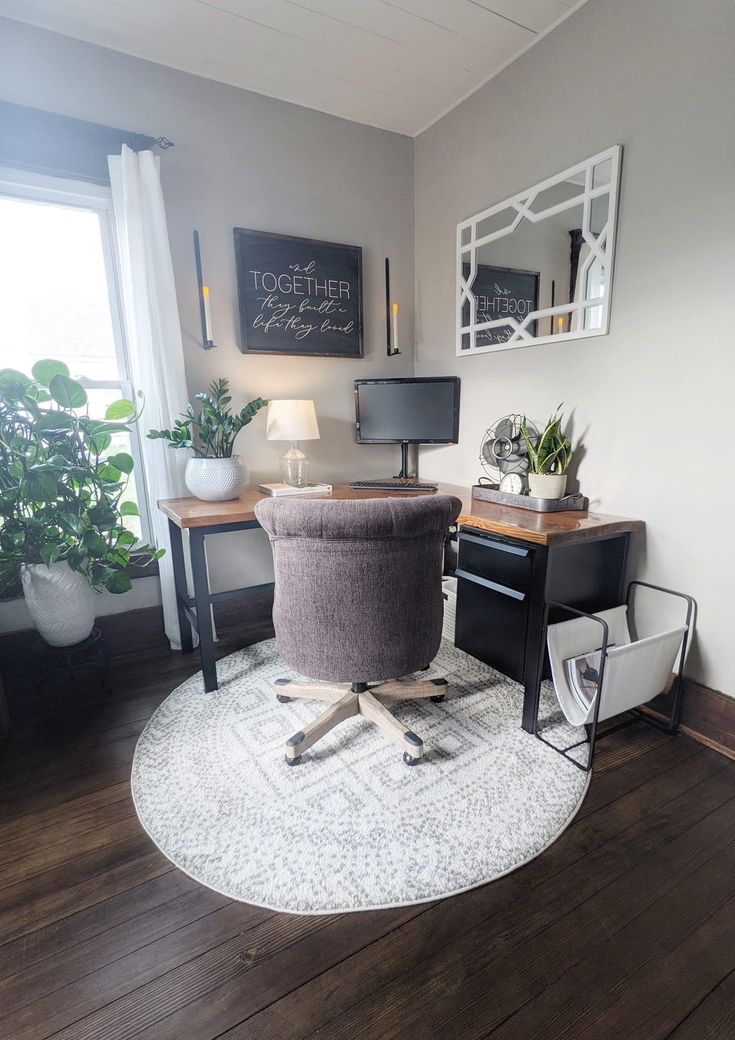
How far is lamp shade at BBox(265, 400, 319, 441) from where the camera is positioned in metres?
2.31

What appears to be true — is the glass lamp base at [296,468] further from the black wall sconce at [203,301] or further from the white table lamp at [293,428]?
the black wall sconce at [203,301]

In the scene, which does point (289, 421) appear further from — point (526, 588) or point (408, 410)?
point (526, 588)

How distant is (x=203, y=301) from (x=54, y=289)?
24.8 inches

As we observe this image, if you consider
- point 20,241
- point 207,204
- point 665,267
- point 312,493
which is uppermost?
point 207,204

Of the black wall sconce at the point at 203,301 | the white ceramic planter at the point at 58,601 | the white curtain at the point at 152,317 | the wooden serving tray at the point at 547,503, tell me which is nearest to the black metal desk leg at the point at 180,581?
the white curtain at the point at 152,317

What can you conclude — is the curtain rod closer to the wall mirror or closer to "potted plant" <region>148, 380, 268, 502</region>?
"potted plant" <region>148, 380, 268, 502</region>

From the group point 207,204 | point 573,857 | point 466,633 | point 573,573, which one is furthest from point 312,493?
point 573,857

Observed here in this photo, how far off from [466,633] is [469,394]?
1268mm

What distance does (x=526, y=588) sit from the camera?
171cm

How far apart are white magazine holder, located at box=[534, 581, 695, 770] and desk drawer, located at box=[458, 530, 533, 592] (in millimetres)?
153

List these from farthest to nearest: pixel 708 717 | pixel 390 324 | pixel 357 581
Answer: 1. pixel 390 324
2. pixel 708 717
3. pixel 357 581

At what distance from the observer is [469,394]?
2570 mm

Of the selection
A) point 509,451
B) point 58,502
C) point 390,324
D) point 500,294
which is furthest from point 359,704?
point 390,324

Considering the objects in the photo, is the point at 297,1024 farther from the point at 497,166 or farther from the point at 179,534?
the point at 497,166
